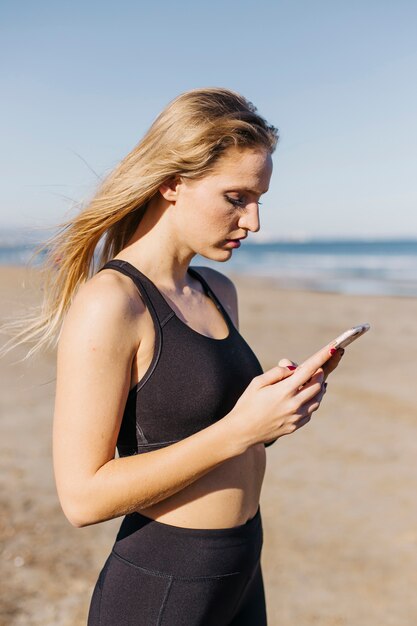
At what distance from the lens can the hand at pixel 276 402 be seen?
6.28ft

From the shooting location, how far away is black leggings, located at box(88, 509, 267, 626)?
2154 millimetres

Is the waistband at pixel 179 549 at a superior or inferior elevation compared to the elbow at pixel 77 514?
inferior

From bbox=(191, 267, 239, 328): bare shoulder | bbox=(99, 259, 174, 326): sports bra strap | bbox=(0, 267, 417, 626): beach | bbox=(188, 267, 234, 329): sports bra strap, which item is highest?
bbox=(99, 259, 174, 326): sports bra strap

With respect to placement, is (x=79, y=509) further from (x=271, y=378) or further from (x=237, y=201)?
(x=237, y=201)

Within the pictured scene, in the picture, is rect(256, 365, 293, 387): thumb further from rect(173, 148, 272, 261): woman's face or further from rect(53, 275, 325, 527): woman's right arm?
rect(173, 148, 272, 261): woman's face

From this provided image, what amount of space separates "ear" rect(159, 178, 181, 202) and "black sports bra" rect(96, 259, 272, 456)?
0.29m

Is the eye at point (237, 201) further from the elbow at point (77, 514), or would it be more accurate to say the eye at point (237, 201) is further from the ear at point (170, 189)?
the elbow at point (77, 514)

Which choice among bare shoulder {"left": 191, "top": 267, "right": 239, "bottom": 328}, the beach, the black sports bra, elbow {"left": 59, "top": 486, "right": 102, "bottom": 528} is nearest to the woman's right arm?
elbow {"left": 59, "top": 486, "right": 102, "bottom": 528}

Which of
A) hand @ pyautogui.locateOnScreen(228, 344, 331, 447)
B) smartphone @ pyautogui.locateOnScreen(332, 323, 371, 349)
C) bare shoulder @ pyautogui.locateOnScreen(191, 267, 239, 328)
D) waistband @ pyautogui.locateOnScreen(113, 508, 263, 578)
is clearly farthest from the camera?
bare shoulder @ pyautogui.locateOnScreen(191, 267, 239, 328)

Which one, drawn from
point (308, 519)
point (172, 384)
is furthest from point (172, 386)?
point (308, 519)

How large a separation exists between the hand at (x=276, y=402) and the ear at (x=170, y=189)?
749 millimetres

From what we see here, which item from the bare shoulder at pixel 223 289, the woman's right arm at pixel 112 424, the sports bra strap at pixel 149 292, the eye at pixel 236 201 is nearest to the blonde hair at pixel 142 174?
the eye at pixel 236 201

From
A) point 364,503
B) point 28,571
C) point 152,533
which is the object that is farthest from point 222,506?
point 364,503

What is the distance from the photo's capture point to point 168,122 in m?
2.32
